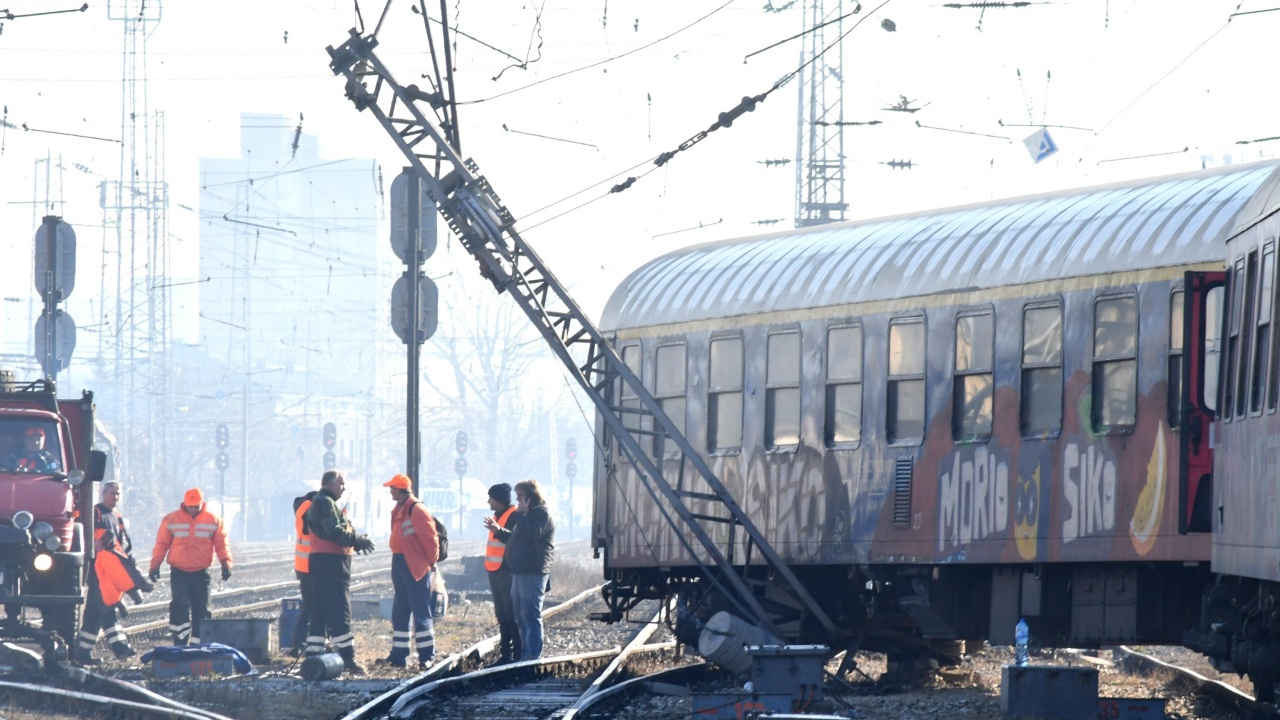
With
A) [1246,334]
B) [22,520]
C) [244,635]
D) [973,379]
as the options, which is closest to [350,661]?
[244,635]

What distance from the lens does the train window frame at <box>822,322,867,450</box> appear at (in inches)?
Result: 617

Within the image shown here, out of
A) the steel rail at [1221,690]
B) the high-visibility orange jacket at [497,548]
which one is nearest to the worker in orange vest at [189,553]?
the high-visibility orange jacket at [497,548]

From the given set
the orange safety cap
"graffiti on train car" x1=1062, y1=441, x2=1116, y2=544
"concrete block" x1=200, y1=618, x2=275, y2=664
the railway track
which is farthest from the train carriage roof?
the railway track

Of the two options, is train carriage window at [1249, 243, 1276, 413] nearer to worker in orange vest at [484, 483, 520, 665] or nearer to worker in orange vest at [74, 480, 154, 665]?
worker in orange vest at [484, 483, 520, 665]

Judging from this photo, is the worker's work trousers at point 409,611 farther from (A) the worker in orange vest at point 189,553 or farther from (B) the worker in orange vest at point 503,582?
(A) the worker in orange vest at point 189,553

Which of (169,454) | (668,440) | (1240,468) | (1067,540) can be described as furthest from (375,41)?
(169,454)

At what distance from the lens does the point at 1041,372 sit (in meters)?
14.1

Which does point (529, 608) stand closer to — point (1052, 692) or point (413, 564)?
point (413, 564)

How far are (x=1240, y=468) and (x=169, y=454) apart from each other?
68924 mm

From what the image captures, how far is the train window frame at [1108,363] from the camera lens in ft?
43.4

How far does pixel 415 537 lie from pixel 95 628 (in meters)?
3.73

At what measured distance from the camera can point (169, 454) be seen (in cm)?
7644

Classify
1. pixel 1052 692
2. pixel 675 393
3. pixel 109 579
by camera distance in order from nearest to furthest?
pixel 1052 692 < pixel 675 393 < pixel 109 579

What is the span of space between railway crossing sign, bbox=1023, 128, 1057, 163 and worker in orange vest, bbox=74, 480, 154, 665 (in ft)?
53.7
